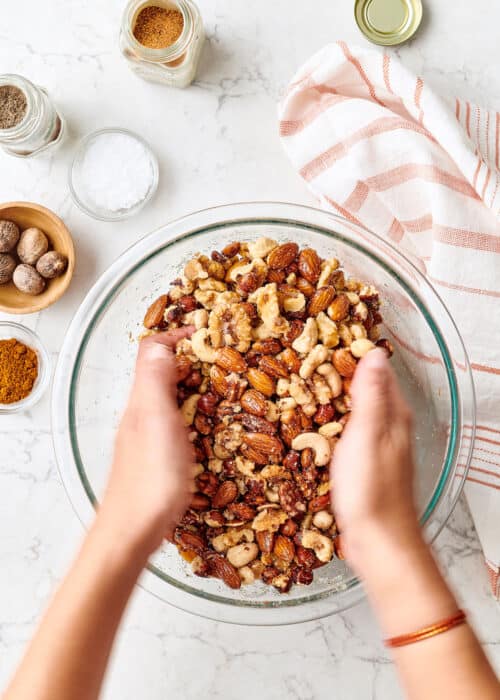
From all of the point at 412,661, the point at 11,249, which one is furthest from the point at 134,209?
the point at 412,661

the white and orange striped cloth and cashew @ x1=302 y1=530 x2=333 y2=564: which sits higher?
the white and orange striped cloth

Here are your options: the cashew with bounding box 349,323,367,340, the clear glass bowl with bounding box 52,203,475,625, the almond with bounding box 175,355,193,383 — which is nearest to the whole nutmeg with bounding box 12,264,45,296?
the clear glass bowl with bounding box 52,203,475,625

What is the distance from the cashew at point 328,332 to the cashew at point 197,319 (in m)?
0.17

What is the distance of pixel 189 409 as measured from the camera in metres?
1.00

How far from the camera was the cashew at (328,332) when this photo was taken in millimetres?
999

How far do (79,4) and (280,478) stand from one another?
0.95 metres

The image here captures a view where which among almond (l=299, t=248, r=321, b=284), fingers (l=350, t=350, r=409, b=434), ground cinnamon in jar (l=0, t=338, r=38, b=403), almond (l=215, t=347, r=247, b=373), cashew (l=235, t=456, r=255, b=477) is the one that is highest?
ground cinnamon in jar (l=0, t=338, r=38, b=403)

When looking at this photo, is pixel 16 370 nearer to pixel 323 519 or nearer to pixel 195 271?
pixel 195 271

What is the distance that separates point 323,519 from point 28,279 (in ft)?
2.14

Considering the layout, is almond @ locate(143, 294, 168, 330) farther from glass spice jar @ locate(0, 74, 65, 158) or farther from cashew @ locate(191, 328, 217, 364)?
glass spice jar @ locate(0, 74, 65, 158)

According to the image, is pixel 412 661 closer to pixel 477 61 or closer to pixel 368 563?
pixel 368 563

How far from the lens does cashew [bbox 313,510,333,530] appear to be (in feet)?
3.29

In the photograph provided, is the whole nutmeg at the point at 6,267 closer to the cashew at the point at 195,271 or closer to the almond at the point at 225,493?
the cashew at the point at 195,271

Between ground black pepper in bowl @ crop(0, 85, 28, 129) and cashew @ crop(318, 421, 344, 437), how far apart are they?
0.74 metres
